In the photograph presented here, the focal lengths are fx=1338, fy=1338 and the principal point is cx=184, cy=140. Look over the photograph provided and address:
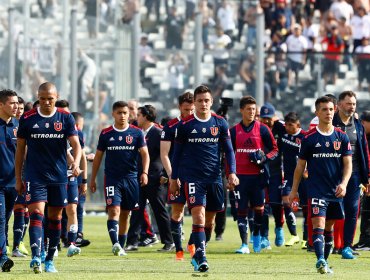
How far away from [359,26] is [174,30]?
548 cm

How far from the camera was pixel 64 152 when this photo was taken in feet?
51.4

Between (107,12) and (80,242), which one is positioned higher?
(107,12)

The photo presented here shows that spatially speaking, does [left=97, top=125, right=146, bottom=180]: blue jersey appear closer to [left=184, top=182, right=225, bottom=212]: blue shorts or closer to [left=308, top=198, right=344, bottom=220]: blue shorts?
[left=184, top=182, right=225, bottom=212]: blue shorts

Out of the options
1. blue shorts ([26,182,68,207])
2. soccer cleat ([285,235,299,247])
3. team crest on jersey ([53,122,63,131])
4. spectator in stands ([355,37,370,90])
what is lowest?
soccer cleat ([285,235,299,247])

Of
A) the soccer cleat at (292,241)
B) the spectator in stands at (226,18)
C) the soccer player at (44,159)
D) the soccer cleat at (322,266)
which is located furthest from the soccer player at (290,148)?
the spectator in stands at (226,18)

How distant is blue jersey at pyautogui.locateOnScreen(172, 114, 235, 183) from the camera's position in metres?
16.0

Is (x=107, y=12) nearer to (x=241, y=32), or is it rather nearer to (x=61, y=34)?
(x=61, y=34)

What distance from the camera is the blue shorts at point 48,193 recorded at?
50.5 feet

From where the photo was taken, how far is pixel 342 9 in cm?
3641

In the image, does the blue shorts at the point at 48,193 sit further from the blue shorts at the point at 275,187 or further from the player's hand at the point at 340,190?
the blue shorts at the point at 275,187

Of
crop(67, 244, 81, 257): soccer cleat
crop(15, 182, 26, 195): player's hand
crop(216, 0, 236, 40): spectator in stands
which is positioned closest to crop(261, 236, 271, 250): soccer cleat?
crop(67, 244, 81, 257): soccer cleat

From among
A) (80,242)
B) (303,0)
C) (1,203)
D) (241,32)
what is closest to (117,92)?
(241,32)

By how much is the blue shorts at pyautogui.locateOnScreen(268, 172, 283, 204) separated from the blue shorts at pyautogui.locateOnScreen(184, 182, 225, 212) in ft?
18.7

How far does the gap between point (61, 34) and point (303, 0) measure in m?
8.02
